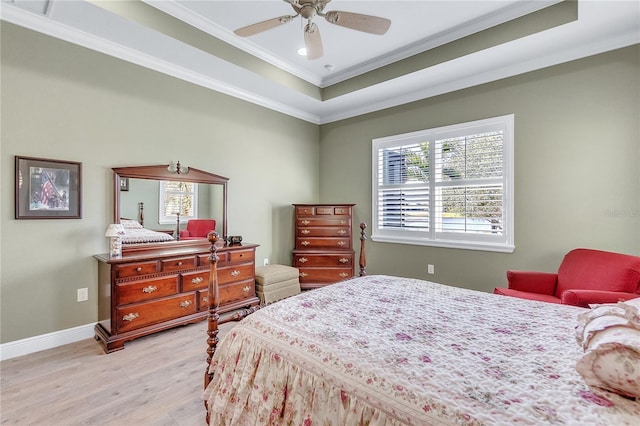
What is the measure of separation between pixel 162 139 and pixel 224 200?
104 cm

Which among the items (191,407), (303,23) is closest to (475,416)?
(191,407)

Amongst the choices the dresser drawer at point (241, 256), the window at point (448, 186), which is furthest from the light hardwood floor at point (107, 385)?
the window at point (448, 186)

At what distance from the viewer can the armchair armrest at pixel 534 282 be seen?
2.81 m

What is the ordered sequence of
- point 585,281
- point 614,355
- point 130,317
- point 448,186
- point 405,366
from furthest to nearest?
point 448,186 → point 130,317 → point 585,281 → point 405,366 → point 614,355

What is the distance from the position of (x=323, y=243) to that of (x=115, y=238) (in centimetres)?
266

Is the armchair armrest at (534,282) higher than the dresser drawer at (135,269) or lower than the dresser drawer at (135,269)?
lower

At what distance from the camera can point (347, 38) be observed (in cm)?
329

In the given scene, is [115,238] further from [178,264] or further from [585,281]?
[585,281]

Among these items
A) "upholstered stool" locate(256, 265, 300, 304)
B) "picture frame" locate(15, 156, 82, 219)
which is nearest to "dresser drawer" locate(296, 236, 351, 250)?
"upholstered stool" locate(256, 265, 300, 304)

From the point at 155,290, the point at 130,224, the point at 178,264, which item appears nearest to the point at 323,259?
the point at 178,264

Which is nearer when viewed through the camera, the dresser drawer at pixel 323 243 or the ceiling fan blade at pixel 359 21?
the ceiling fan blade at pixel 359 21

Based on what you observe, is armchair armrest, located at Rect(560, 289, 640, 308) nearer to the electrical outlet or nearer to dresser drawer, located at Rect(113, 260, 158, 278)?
dresser drawer, located at Rect(113, 260, 158, 278)

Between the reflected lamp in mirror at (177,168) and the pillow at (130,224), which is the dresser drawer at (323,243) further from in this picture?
the pillow at (130,224)

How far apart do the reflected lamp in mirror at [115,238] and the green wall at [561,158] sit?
12.1 ft
